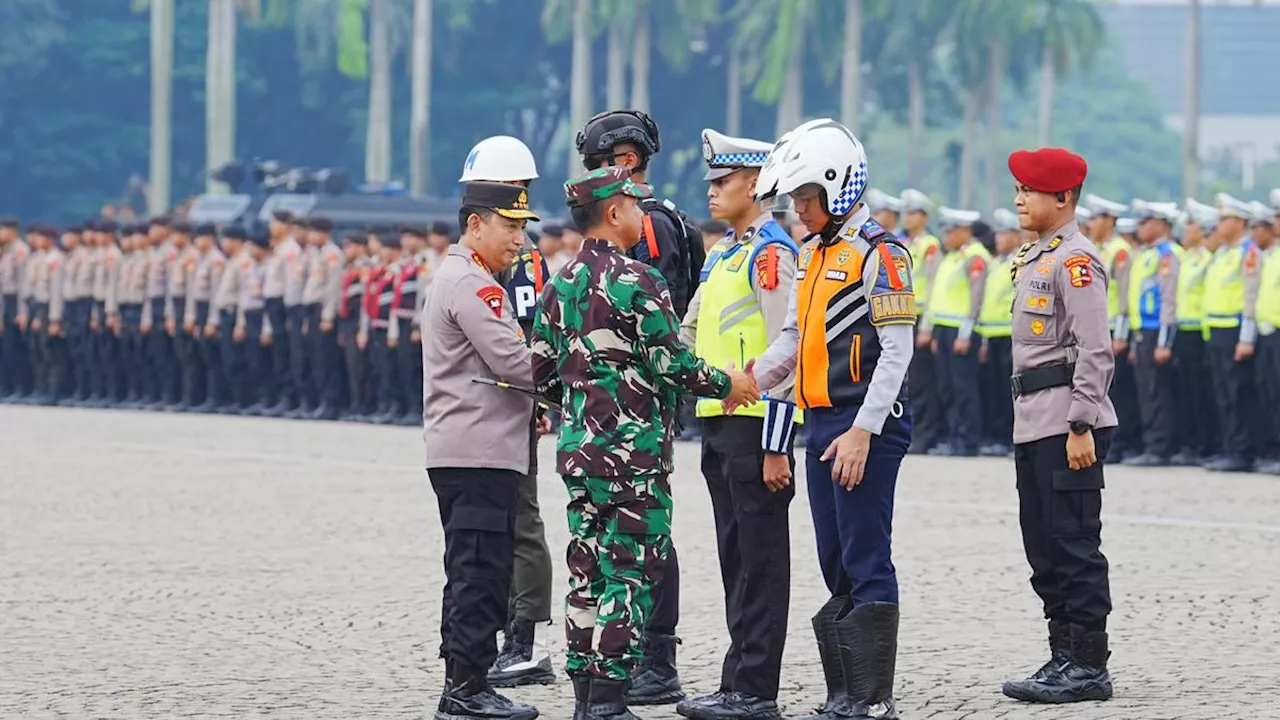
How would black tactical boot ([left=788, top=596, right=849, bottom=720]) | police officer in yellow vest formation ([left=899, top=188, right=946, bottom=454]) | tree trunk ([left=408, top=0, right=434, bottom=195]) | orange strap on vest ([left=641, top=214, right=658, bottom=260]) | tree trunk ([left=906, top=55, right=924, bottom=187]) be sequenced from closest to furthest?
1. black tactical boot ([left=788, top=596, right=849, bottom=720])
2. orange strap on vest ([left=641, top=214, right=658, bottom=260])
3. police officer in yellow vest formation ([left=899, top=188, right=946, bottom=454])
4. tree trunk ([left=408, top=0, right=434, bottom=195])
5. tree trunk ([left=906, top=55, right=924, bottom=187])

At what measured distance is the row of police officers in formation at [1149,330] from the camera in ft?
59.5

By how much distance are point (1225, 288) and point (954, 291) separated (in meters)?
2.64

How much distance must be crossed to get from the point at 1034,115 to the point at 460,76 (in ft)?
178

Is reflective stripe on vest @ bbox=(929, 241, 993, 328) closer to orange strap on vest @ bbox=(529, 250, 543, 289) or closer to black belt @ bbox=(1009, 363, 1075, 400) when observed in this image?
orange strap on vest @ bbox=(529, 250, 543, 289)

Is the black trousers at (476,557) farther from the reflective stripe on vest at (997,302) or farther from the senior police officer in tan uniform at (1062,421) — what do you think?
the reflective stripe on vest at (997,302)

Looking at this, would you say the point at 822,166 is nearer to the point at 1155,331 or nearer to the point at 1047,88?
the point at 1155,331

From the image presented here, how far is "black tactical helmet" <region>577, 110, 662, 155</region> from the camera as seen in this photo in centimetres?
848

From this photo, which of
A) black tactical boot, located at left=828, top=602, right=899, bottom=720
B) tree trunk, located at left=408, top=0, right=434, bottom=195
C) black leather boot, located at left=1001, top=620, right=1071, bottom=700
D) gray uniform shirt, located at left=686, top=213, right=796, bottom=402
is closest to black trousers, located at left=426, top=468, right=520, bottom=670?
gray uniform shirt, located at left=686, top=213, right=796, bottom=402

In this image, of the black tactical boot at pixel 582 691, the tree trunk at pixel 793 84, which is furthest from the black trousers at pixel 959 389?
the tree trunk at pixel 793 84

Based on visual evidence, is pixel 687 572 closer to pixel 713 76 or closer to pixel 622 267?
pixel 622 267

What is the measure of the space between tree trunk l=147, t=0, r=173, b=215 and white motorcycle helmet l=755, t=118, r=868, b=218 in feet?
143

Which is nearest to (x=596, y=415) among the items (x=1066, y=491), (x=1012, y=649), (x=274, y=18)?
(x=1066, y=491)

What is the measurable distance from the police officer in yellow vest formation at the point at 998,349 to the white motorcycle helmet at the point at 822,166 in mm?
11710

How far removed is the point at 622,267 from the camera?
7.52 m
